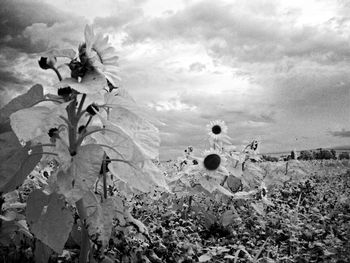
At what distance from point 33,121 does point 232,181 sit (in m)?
3.52

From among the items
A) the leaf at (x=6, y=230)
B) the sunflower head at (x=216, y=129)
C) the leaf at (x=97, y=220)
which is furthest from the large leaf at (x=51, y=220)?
the sunflower head at (x=216, y=129)

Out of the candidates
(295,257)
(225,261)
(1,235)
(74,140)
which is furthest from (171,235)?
(74,140)

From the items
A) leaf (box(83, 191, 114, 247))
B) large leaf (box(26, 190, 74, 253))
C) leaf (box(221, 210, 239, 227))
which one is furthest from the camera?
leaf (box(221, 210, 239, 227))

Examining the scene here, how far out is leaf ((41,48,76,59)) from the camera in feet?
7.05

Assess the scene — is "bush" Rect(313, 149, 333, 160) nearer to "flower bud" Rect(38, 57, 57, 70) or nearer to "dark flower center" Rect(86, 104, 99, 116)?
"dark flower center" Rect(86, 104, 99, 116)

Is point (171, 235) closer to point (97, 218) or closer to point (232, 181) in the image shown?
point (97, 218)

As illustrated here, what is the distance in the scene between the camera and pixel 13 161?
7.36 feet

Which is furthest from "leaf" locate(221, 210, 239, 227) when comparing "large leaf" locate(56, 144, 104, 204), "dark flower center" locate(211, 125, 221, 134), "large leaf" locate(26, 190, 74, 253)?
"large leaf" locate(56, 144, 104, 204)

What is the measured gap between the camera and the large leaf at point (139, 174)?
226cm

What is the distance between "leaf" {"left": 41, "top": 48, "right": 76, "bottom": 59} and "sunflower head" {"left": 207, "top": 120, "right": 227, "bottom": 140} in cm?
322

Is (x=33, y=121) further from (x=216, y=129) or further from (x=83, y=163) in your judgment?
(x=216, y=129)

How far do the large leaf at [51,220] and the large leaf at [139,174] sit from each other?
13.3 inches

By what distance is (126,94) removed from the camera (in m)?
2.46

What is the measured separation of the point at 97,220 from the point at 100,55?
0.88 metres
